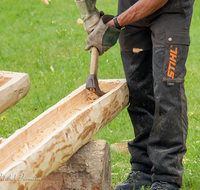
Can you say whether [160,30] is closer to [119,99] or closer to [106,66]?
[119,99]

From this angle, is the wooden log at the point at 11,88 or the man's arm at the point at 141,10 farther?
the wooden log at the point at 11,88

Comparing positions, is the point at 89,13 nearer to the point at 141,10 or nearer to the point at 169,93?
the point at 141,10

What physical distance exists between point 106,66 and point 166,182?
3298 mm

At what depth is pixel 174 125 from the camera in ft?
6.63

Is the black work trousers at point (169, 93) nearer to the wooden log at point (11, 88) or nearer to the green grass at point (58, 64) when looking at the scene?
the green grass at point (58, 64)

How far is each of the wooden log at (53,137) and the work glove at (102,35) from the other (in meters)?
0.40

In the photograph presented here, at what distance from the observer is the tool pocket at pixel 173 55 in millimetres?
1978

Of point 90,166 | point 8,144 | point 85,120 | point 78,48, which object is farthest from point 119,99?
point 78,48

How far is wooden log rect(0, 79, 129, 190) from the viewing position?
4.87 ft

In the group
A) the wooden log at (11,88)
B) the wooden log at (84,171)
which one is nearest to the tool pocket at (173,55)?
the wooden log at (84,171)

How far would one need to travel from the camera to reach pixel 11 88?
263cm

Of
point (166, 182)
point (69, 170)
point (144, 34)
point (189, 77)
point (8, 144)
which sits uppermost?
point (144, 34)

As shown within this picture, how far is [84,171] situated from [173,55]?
3.53ft

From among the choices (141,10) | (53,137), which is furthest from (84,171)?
(141,10)
